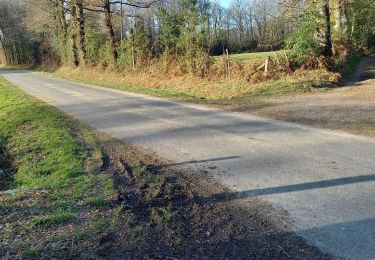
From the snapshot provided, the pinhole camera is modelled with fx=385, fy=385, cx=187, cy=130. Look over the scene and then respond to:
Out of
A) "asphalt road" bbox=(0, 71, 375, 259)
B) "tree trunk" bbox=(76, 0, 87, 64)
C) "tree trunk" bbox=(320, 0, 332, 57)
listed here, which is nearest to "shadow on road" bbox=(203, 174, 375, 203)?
"asphalt road" bbox=(0, 71, 375, 259)

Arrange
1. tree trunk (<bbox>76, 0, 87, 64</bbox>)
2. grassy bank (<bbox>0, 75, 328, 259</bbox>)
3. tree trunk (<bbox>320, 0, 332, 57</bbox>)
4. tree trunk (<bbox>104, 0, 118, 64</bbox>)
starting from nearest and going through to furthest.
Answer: grassy bank (<bbox>0, 75, 328, 259</bbox>) → tree trunk (<bbox>320, 0, 332, 57</bbox>) → tree trunk (<bbox>104, 0, 118, 64</bbox>) → tree trunk (<bbox>76, 0, 87, 64</bbox>)

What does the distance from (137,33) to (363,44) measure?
2270 centimetres

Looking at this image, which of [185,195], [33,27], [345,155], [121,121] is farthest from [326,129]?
[33,27]

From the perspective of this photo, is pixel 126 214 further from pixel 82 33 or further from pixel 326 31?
pixel 82 33

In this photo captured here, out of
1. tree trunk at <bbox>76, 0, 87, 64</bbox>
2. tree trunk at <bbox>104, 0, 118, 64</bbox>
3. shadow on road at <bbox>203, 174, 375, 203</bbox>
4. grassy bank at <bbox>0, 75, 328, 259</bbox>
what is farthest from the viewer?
tree trunk at <bbox>76, 0, 87, 64</bbox>

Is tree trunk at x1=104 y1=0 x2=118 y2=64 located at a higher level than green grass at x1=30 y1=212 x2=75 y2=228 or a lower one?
higher

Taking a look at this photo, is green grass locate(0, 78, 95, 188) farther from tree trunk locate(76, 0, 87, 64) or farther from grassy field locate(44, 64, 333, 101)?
tree trunk locate(76, 0, 87, 64)

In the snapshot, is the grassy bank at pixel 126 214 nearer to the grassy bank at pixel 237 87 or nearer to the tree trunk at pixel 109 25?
the grassy bank at pixel 237 87

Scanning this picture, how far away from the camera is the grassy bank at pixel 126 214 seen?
4211mm

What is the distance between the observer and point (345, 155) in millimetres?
7215

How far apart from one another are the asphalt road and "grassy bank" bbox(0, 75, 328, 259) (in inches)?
14.9

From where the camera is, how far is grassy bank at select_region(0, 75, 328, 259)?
421 cm

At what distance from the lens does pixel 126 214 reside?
5.12 meters

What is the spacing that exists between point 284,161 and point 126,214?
3.32m
